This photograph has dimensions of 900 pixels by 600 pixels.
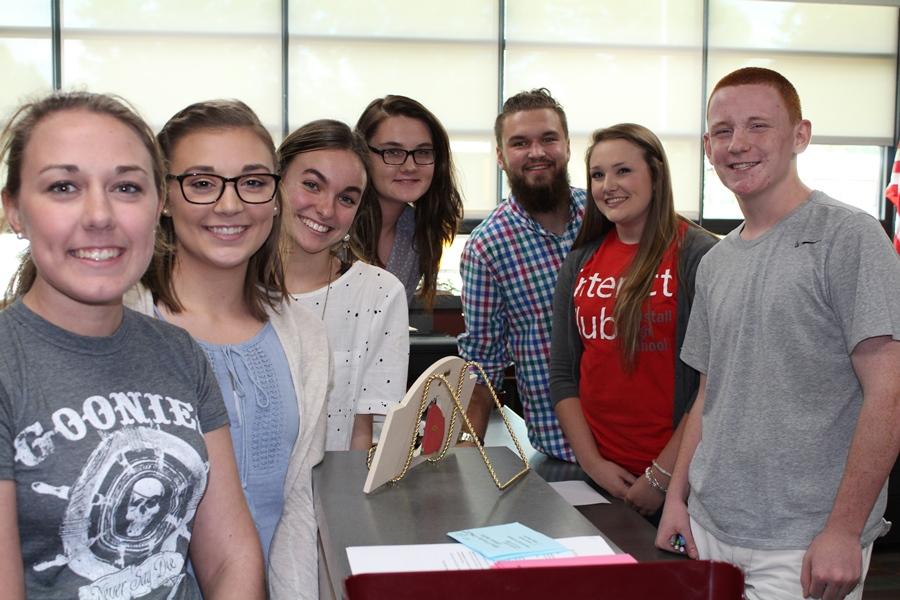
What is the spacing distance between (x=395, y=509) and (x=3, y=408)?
0.51 m

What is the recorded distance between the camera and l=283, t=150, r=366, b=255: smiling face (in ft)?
6.24

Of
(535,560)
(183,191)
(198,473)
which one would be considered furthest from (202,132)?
(535,560)

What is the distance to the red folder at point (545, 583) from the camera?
0.81 metres

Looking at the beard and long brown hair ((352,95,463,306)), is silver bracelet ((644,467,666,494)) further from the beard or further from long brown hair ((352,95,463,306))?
the beard

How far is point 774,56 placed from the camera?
6949 mm

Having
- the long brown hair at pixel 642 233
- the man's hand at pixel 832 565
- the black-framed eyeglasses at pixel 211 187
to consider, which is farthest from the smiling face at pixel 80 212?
the long brown hair at pixel 642 233

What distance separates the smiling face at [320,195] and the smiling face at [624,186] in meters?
0.70

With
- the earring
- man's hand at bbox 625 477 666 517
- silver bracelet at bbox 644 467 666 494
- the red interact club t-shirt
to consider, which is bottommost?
man's hand at bbox 625 477 666 517

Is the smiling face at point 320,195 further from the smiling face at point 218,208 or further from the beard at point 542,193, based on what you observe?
the beard at point 542,193

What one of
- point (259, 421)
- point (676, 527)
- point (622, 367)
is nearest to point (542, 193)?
point (622, 367)

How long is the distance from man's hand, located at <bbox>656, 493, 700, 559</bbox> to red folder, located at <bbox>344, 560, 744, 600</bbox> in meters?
0.94

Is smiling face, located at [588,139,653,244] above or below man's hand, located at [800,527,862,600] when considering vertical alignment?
above

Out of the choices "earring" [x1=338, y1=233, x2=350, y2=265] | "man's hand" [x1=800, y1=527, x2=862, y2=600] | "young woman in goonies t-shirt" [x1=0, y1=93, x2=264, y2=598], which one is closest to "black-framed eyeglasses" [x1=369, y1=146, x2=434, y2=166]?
"earring" [x1=338, y1=233, x2=350, y2=265]

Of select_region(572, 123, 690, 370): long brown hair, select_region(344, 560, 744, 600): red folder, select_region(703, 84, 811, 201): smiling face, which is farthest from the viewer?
select_region(572, 123, 690, 370): long brown hair
